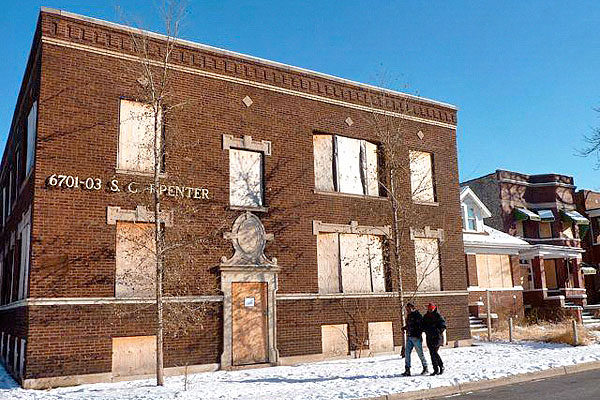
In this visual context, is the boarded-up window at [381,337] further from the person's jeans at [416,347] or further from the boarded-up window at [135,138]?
the boarded-up window at [135,138]

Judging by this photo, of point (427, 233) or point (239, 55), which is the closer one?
point (239, 55)

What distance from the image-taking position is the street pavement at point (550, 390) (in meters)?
10.8

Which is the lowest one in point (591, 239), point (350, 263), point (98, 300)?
point (98, 300)

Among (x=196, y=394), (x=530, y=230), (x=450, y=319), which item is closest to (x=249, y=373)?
(x=196, y=394)

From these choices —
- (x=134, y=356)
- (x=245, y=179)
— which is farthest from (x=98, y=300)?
(x=245, y=179)

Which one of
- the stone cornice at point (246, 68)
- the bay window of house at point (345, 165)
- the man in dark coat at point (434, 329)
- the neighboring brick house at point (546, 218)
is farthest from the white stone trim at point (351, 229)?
the neighboring brick house at point (546, 218)

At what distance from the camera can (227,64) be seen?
17062 millimetres

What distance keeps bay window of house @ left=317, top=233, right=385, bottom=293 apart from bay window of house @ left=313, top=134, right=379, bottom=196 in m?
1.69

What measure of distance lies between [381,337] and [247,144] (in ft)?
26.0

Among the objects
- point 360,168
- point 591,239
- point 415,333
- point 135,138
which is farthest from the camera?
point 591,239

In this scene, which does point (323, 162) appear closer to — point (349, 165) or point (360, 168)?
point (349, 165)

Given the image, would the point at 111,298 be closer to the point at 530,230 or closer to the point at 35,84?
the point at 35,84

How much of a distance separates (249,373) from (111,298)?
Result: 162 inches

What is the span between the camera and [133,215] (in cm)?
1471
